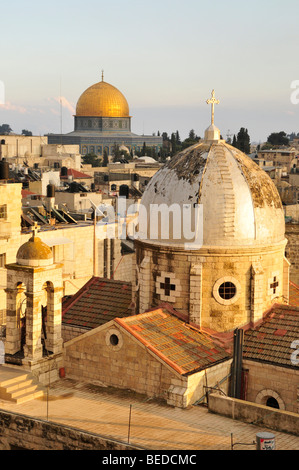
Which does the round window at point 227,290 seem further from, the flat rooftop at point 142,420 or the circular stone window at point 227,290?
the flat rooftop at point 142,420

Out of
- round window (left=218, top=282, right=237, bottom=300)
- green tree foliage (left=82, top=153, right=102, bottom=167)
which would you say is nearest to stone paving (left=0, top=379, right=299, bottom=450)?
round window (left=218, top=282, right=237, bottom=300)

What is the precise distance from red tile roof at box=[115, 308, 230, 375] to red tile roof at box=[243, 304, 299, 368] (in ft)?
3.53

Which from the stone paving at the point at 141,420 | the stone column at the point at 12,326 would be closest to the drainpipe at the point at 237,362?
the stone paving at the point at 141,420

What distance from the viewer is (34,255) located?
89.8 feet

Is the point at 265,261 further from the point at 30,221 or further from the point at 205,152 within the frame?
the point at 30,221

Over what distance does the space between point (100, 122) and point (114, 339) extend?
15001 centimetres

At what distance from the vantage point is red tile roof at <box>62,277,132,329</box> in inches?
1234

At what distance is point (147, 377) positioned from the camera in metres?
26.2

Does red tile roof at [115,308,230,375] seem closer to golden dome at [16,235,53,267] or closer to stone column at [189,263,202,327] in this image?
stone column at [189,263,202,327]

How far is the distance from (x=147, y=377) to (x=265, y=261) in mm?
6714

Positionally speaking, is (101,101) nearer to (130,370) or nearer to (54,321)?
(54,321)

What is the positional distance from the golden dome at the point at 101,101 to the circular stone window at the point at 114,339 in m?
146

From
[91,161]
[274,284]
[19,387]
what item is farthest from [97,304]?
[91,161]

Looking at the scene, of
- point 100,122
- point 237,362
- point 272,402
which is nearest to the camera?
point 272,402
